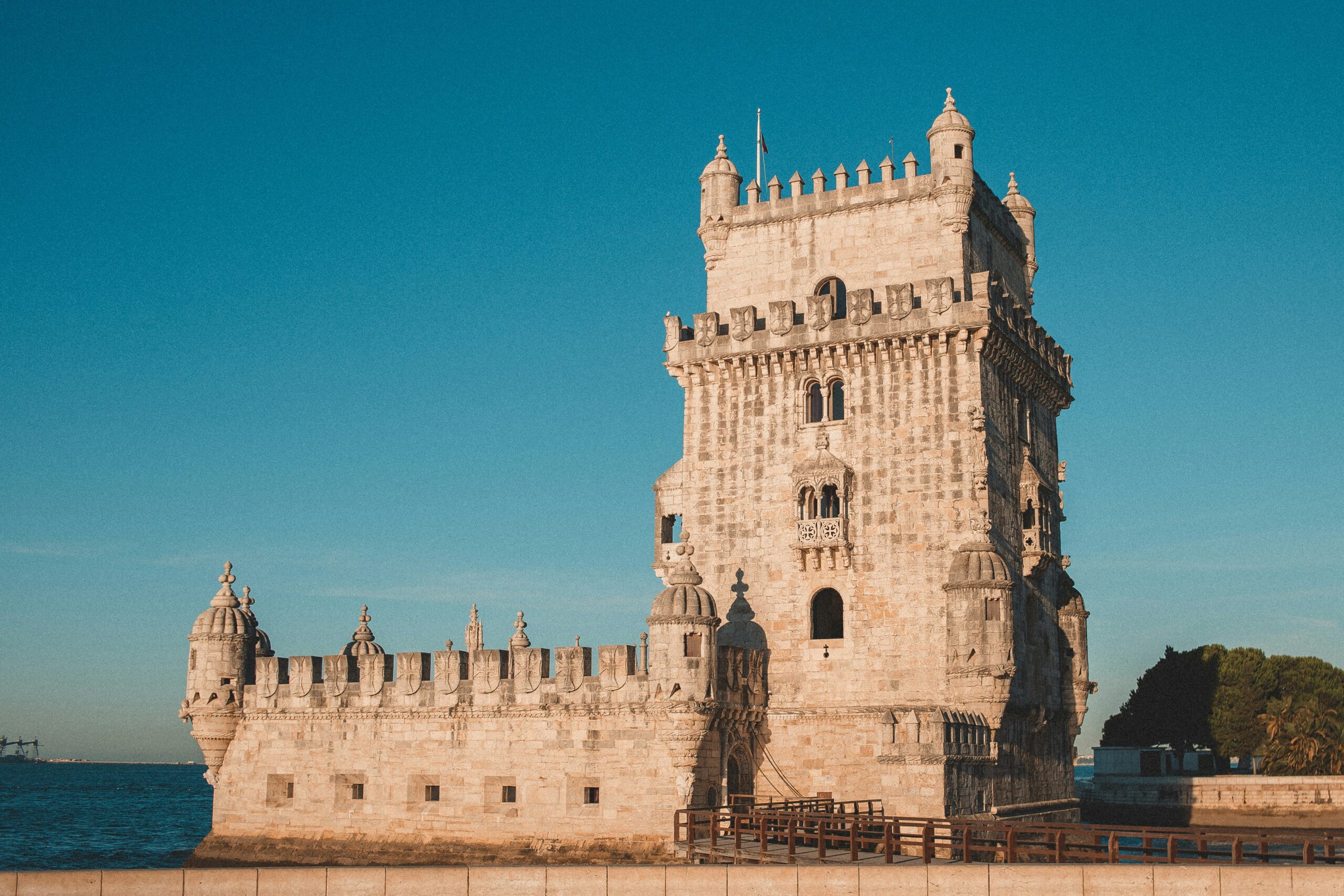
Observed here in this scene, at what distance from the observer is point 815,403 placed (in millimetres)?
39625

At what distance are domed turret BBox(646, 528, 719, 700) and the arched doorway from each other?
282cm

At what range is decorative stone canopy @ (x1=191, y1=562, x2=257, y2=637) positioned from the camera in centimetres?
4116

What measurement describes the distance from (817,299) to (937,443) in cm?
553

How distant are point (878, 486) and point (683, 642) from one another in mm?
7442

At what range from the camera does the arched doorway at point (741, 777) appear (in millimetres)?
36125

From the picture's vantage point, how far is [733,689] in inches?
1425

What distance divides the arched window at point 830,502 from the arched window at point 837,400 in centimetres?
212

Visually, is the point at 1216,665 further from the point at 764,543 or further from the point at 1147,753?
the point at 764,543

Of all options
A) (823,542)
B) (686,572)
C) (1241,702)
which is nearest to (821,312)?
(823,542)

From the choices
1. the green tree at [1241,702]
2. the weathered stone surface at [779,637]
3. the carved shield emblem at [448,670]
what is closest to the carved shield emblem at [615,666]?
the weathered stone surface at [779,637]

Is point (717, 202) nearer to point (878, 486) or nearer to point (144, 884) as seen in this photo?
point (878, 486)

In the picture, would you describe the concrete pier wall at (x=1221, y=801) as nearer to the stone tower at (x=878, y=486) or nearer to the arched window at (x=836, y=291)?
the stone tower at (x=878, y=486)

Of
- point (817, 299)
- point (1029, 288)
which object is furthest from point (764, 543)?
point (1029, 288)

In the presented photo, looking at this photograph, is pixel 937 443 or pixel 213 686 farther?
pixel 213 686
